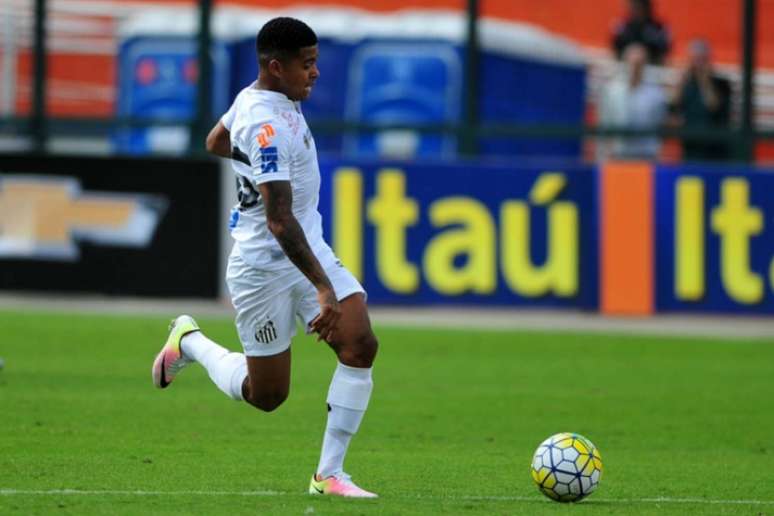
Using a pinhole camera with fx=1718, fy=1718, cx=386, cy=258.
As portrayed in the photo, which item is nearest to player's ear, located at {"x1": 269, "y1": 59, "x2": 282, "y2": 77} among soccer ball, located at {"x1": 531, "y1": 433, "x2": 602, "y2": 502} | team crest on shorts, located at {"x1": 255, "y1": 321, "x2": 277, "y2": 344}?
team crest on shorts, located at {"x1": 255, "y1": 321, "x2": 277, "y2": 344}

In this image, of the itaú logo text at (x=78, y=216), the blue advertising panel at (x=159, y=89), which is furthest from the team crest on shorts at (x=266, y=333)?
the blue advertising panel at (x=159, y=89)

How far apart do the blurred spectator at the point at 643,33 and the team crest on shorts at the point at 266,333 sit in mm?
11157

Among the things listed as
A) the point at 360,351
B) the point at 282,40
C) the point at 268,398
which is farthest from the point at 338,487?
the point at 282,40

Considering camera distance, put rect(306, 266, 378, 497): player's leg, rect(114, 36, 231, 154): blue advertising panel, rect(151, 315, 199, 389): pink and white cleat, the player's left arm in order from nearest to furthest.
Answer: rect(306, 266, 378, 497): player's leg → the player's left arm → rect(151, 315, 199, 389): pink and white cleat → rect(114, 36, 231, 154): blue advertising panel

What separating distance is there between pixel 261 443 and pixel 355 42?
35.5ft

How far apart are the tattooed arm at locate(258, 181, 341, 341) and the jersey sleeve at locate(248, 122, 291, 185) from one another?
0.14ft

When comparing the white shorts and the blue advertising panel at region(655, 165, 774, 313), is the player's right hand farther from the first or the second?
the blue advertising panel at region(655, 165, 774, 313)

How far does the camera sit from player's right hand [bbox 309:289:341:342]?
7316mm

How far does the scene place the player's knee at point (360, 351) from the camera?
755cm

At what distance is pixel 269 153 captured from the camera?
292 inches

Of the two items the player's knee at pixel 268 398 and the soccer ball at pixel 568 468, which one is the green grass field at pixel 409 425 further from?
the player's knee at pixel 268 398

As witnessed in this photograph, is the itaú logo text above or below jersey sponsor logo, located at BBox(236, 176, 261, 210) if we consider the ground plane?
below

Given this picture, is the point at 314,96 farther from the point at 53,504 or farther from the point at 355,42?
the point at 53,504

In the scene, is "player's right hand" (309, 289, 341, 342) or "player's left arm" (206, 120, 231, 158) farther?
Result: "player's left arm" (206, 120, 231, 158)
